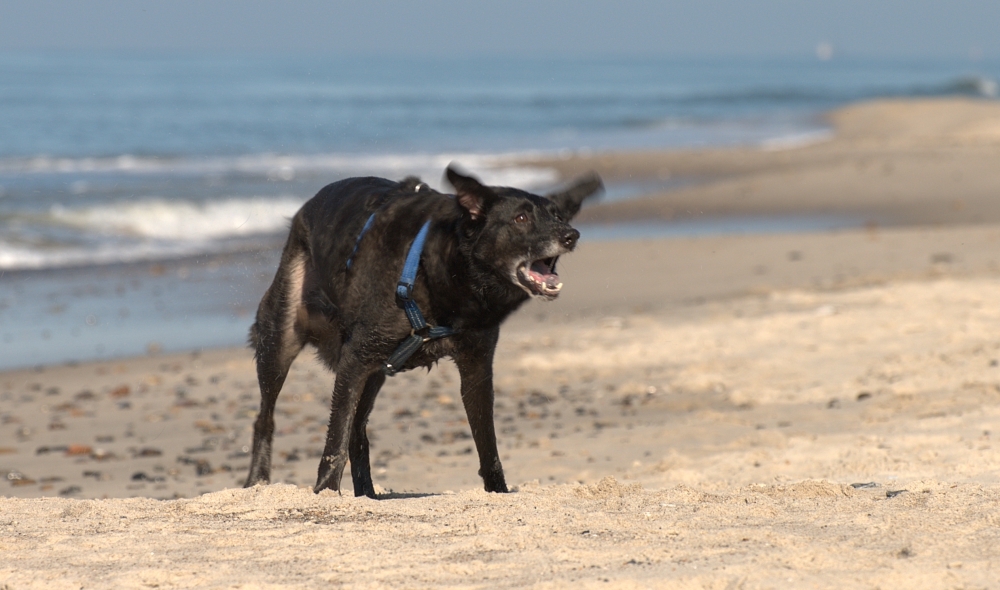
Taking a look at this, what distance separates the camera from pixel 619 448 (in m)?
6.30

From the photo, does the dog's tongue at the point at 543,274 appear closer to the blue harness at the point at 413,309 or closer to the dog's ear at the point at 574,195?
the dog's ear at the point at 574,195

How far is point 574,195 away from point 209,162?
2270cm

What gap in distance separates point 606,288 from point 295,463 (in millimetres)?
6076

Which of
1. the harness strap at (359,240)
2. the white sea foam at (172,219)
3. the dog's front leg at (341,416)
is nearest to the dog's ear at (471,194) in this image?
the harness strap at (359,240)

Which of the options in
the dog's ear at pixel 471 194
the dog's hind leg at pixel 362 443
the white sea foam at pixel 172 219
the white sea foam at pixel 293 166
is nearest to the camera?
the dog's ear at pixel 471 194

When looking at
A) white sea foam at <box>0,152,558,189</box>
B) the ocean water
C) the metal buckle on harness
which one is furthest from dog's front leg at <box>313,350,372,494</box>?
white sea foam at <box>0,152,558,189</box>

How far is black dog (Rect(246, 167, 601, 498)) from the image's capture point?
445 centimetres

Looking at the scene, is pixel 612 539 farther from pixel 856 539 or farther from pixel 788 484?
pixel 788 484

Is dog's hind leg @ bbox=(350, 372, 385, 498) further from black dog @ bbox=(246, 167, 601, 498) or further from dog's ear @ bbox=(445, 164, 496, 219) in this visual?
dog's ear @ bbox=(445, 164, 496, 219)

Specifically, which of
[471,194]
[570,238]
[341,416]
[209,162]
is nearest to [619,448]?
[341,416]

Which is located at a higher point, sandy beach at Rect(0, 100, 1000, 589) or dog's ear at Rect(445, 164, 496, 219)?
dog's ear at Rect(445, 164, 496, 219)

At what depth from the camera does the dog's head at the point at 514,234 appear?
4395 mm

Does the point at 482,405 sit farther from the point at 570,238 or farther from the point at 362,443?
the point at 570,238

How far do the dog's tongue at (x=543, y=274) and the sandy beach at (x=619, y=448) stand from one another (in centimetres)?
91
